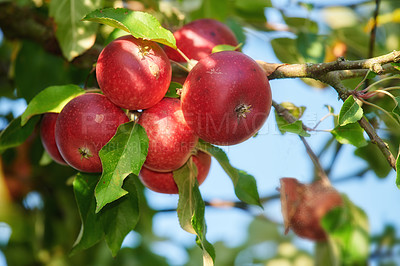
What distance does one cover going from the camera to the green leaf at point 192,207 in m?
1.42

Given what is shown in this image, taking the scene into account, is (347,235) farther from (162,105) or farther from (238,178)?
(162,105)

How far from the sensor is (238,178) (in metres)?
1.71

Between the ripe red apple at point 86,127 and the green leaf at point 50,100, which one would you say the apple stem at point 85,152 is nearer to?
the ripe red apple at point 86,127

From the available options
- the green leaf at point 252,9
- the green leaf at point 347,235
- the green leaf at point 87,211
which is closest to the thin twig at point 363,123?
the green leaf at point 87,211

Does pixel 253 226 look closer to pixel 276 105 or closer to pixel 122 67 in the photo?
pixel 276 105

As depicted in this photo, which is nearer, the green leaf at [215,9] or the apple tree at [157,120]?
the apple tree at [157,120]


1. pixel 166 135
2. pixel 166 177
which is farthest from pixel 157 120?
pixel 166 177

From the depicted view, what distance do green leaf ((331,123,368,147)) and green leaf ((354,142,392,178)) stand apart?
94cm

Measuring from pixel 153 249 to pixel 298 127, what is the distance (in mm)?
1705

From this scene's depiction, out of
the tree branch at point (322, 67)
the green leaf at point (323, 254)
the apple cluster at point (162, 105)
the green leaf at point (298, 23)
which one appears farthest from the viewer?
the green leaf at point (323, 254)

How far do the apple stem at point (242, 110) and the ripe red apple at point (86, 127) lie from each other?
0.37 meters

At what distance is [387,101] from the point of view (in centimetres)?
229

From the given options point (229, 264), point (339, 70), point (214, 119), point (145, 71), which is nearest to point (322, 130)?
point (339, 70)

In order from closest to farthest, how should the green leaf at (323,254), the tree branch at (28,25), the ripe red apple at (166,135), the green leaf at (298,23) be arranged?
the ripe red apple at (166,135) → the tree branch at (28,25) → the green leaf at (298,23) → the green leaf at (323,254)
